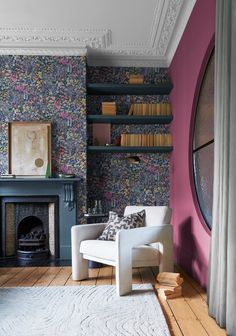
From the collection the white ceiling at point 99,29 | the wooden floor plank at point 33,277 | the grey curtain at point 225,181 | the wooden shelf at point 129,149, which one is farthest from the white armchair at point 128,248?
the white ceiling at point 99,29

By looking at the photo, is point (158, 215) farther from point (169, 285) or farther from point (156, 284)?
point (169, 285)

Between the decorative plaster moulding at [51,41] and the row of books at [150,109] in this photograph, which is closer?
the decorative plaster moulding at [51,41]

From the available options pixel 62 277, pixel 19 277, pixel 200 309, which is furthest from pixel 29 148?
pixel 200 309

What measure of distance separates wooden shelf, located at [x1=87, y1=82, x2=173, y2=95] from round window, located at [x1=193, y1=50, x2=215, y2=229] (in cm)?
150

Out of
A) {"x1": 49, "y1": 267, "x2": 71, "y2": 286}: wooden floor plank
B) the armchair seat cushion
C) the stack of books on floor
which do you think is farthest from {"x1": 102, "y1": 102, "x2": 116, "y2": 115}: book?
the stack of books on floor

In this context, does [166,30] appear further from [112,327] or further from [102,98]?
[112,327]

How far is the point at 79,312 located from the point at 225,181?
58.9 inches

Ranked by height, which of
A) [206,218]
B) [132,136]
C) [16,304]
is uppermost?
[132,136]

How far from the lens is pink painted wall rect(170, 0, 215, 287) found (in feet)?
10.4

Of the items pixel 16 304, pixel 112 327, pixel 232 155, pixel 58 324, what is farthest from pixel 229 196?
pixel 16 304

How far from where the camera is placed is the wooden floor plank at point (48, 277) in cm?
342

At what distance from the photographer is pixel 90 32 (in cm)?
441

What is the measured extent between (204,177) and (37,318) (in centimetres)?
196

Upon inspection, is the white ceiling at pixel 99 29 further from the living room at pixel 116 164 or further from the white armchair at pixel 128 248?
the white armchair at pixel 128 248
